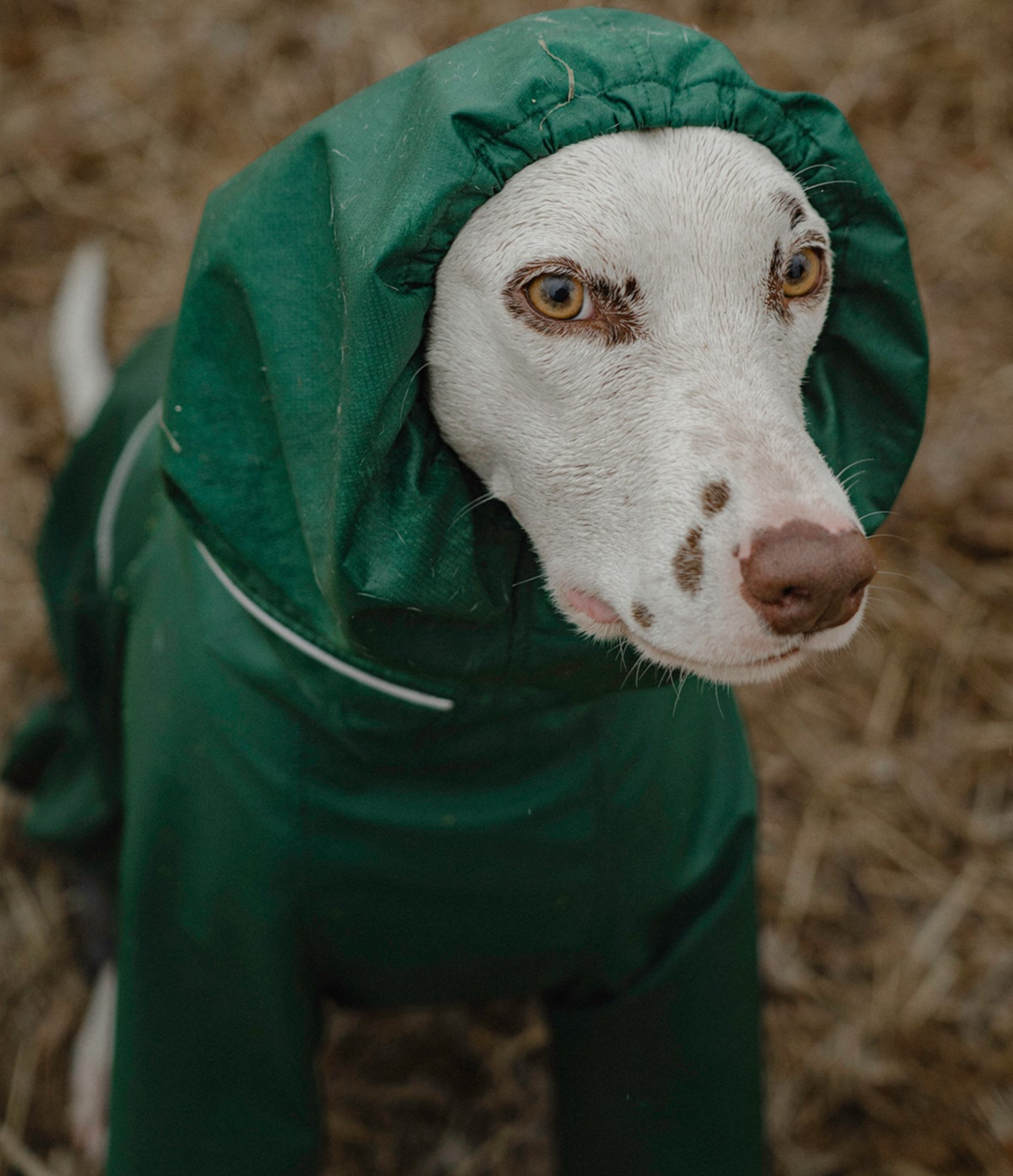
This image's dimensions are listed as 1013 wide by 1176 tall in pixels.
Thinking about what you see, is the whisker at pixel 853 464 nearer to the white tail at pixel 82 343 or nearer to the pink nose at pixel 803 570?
the pink nose at pixel 803 570

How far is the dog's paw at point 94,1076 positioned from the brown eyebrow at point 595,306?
1.59m

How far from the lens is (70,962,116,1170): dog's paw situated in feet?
6.81

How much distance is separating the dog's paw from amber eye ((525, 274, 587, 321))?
1602mm

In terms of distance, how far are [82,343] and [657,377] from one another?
1.90m

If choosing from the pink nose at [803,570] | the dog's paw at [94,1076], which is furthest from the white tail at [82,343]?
the pink nose at [803,570]

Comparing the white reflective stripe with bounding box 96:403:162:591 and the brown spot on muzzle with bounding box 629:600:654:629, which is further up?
the brown spot on muzzle with bounding box 629:600:654:629

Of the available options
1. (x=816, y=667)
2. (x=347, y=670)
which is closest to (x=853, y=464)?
(x=347, y=670)

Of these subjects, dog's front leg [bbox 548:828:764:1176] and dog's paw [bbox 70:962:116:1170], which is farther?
dog's paw [bbox 70:962:116:1170]

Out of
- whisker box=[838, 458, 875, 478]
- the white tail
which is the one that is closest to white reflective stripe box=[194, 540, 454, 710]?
whisker box=[838, 458, 875, 478]

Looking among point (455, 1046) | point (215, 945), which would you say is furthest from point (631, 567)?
point (455, 1046)

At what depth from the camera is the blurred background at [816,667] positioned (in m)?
2.13

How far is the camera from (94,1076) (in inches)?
83.0

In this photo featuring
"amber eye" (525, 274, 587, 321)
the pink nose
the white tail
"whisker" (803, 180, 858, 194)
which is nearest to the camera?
the pink nose

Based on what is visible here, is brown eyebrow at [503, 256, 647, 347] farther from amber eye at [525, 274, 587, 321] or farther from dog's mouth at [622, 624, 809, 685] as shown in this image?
dog's mouth at [622, 624, 809, 685]
